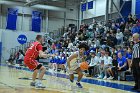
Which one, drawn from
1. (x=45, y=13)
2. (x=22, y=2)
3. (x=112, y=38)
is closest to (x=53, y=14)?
(x=45, y=13)

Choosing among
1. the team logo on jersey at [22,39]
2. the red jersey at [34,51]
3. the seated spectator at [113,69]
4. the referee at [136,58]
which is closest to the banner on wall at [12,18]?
the team logo on jersey at [22,39]

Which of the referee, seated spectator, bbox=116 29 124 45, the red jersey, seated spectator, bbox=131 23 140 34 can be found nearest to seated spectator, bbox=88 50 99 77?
seated spectator, bbox=116 29 124 45

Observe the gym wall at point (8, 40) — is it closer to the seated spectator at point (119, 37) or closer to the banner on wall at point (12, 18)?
the banner on wall at point (12, 18)

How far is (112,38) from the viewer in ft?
59.2

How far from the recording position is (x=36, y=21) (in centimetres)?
3347

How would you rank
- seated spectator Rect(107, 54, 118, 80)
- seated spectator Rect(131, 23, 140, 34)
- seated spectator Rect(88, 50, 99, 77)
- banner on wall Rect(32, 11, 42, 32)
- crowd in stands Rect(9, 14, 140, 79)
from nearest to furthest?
seated spectator Rect(107, 54, 118, 80)
crowd in stands Rect(9, 14, 140, 79)
seated spectator Rect(88, 50, 99, 77)
seated spectator Rect(131, 23, 140, 34)
banner on wall Rect(32, 11, 42, 32)

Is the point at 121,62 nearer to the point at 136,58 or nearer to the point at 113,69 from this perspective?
the point at 113,69

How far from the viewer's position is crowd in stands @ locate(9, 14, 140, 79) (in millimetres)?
14023

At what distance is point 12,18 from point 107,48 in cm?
1841

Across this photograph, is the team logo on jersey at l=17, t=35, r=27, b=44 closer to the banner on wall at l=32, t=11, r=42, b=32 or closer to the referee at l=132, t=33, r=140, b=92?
the banner on wall at l=32, t=11, r=42, b=32

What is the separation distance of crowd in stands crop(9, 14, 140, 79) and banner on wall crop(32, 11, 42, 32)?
7.65m

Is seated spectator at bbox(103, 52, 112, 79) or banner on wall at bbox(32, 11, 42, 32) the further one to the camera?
banner on wall at bbox(32, 11, 42, 32)

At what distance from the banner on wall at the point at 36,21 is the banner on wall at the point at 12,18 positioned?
6.93ft

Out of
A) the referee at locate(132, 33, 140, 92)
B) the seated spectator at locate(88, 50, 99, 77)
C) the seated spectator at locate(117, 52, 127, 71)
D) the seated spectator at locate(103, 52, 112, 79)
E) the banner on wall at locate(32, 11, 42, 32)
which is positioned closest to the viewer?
the referee at locate(132, 33, 140, 92)
